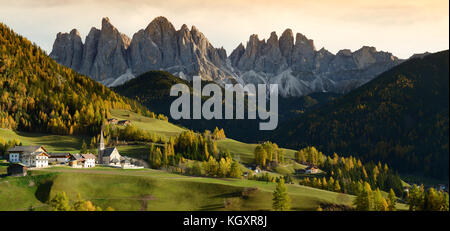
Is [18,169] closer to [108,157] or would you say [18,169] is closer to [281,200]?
[108,157]

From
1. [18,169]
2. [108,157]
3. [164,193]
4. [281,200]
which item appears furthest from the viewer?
[108,157]

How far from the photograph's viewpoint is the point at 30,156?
144m

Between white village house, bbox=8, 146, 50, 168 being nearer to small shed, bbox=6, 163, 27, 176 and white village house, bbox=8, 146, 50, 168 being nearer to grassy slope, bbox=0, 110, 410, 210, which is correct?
small shed, bbox=6, 163, 27, 176

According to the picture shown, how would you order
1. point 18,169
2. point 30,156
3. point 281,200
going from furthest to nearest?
point 30,156, point 18,169, point 281,200

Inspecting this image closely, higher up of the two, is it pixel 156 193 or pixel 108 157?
pixel 108 157

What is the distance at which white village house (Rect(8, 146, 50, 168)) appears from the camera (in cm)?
14262

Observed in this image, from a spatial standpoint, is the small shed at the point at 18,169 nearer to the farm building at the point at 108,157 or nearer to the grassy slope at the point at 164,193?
the grassy slope at the point at 164,193

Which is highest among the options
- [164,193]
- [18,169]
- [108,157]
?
[108,157]

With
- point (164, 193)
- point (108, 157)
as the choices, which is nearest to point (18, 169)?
point (108, 157)

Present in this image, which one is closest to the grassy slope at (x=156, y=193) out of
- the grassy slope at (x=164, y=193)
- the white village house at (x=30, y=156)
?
the grassy slope at (x=164, y=193)

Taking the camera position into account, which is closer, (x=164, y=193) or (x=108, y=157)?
(x=164, y=193)
